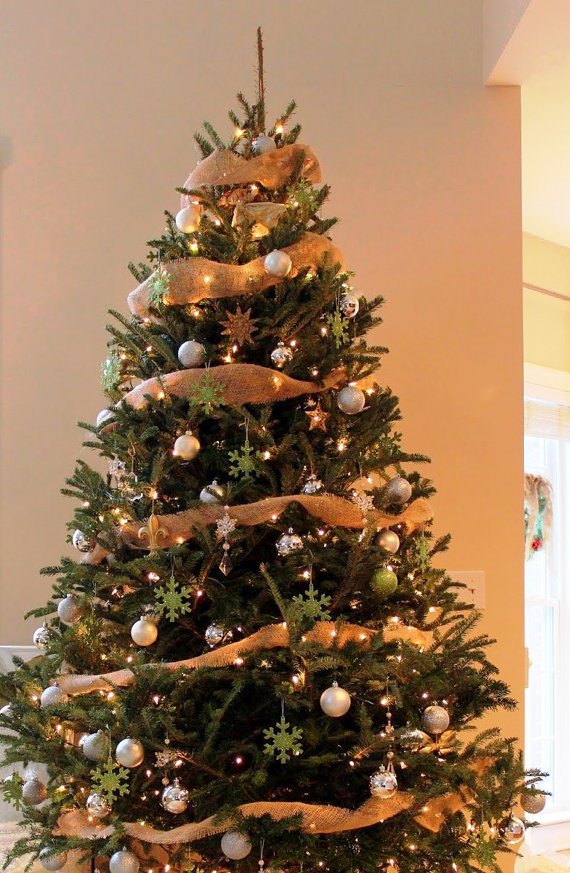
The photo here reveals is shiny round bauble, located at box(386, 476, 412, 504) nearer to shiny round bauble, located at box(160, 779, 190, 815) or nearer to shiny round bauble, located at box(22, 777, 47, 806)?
shiny round bauble, located at box(160, 779, 190, 815)

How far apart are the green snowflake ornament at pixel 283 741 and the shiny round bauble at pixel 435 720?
0.66 feet

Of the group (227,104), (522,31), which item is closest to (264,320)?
(227,104)

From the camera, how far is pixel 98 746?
1.14 m

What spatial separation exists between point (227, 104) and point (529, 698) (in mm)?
2946

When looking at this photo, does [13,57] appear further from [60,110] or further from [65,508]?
[65,508]

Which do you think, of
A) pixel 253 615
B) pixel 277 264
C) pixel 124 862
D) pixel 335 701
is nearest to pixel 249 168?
pixel 277 264

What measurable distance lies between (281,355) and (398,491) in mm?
307

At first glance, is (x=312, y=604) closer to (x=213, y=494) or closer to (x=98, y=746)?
(x=213, y=494)

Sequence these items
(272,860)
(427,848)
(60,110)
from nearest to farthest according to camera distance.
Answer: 1. (272,860)
2. (427,848)
3. (60,110)

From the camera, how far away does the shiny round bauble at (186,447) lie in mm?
1270

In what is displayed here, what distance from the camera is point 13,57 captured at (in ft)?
7.40

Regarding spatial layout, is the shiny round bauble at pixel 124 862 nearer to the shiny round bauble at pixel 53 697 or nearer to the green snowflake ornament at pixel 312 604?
the shiny round bauble at pixel 53 697

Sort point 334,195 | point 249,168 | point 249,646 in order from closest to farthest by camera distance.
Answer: point 249,646
point 249,168
point 334,195

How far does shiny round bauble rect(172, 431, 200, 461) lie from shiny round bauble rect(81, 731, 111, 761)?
43cm
